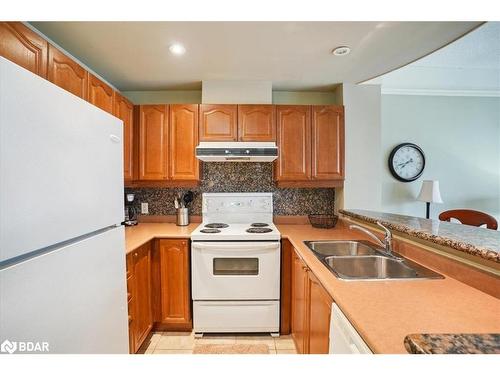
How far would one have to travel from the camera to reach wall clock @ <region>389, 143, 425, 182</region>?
3.23 metres

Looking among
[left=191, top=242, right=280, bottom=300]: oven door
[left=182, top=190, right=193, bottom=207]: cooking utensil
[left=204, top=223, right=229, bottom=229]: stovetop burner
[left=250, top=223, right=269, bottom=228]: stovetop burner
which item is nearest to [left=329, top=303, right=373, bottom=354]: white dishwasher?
[left=191, top=242, right=280, bottom=300]: oven door

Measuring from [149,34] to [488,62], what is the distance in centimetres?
376


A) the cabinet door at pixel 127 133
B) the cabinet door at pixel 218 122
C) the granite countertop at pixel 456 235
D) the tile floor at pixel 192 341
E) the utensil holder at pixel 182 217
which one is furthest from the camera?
the utensil holder at pixel 182 217

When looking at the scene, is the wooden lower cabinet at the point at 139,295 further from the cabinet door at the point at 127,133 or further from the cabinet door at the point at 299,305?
the cabinet door at the point at 299,305

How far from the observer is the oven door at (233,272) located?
206 cm

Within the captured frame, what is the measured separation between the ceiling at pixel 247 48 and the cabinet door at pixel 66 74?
0.28m

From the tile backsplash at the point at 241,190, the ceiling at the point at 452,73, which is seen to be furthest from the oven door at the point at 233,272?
the ceiling at the point at 452,73

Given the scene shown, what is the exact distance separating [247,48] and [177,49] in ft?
1.79

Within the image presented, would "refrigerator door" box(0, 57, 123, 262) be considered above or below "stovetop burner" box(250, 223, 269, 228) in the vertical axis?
above

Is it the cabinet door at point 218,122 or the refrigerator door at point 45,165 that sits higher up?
the cabinet door at point 218,122

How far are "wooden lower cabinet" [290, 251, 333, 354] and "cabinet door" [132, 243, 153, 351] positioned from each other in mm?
1207

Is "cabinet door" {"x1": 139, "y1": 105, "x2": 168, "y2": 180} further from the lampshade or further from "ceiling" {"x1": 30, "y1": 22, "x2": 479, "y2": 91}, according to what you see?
the lampshade

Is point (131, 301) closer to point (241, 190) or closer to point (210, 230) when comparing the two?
point (210, 230)

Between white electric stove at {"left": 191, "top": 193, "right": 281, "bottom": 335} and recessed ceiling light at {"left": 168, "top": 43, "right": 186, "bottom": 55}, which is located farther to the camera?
white electric stove at {"left": 191, "top": 193, "right": 281, "bottom": 335}
